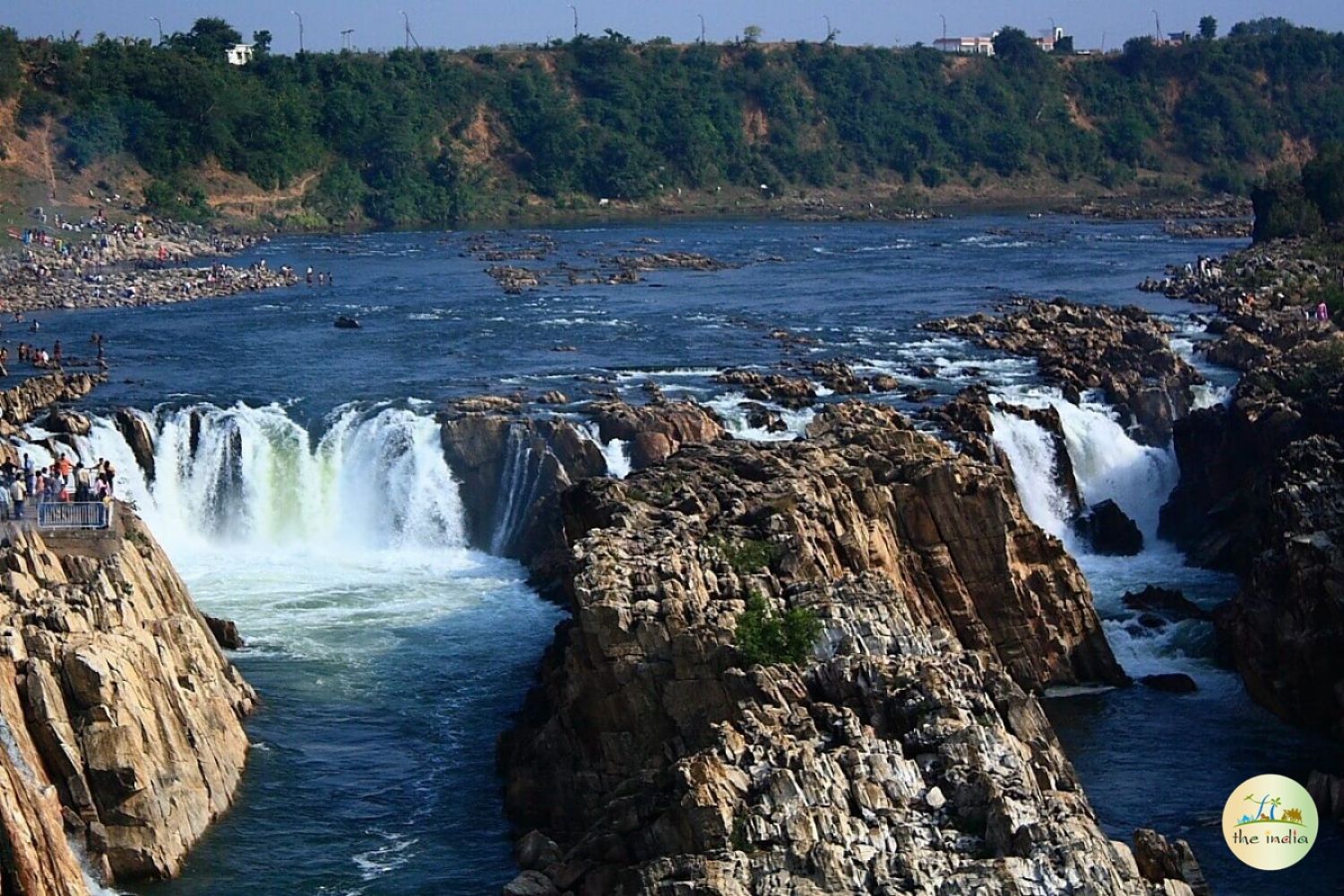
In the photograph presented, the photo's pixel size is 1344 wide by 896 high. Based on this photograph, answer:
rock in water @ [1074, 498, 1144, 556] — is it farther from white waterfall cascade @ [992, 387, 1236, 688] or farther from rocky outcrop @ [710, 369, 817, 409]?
rocky outcrop @ [710, 369, 817, 409]

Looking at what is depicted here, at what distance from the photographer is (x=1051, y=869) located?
79.6ft

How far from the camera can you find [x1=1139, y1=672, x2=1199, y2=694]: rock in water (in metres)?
43.1

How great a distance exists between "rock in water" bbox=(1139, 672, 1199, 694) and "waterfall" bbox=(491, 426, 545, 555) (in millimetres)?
A: 19045

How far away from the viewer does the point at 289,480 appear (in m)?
58.5

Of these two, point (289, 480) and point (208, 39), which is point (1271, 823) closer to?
point (289, 480)

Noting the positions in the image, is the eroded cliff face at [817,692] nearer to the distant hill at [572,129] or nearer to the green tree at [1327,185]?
the green tree at [1327,185]

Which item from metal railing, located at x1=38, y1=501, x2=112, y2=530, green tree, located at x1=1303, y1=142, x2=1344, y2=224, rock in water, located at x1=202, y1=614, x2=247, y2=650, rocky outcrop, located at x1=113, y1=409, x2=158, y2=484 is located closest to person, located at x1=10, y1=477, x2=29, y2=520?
metal railing, located at x1=38, y1=501, x2=112, y2=530

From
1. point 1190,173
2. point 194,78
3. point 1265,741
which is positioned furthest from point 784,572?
point 1190,173

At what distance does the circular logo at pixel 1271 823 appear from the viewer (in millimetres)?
33156

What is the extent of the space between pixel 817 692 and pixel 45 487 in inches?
770

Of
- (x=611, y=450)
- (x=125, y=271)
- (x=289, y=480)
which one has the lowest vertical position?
(x=289, y=480)

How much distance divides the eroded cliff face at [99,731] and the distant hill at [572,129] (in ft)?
315

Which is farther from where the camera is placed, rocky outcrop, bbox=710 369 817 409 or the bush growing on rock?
rocky outcrop, bbox=710 369 817 409

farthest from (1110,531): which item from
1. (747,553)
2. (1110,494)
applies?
(747,553)
